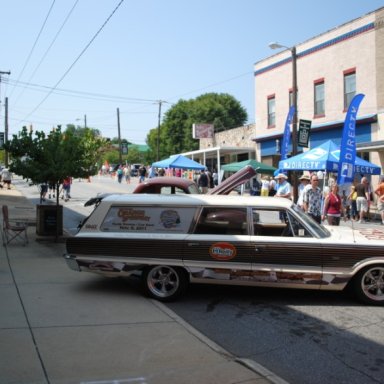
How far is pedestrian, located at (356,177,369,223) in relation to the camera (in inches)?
682

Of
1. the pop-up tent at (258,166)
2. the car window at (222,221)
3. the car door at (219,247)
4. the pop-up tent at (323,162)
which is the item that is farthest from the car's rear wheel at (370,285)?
the pop-up tent at (258,166)

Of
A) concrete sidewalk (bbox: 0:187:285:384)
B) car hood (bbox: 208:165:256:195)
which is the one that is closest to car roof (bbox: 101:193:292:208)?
concrete sidewalk (bbox: 0:187:285:384)

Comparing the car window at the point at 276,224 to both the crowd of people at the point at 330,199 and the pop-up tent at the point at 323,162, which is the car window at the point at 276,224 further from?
the pop-up tent at the point at 323,162

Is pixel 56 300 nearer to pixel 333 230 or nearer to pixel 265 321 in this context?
pixel 265 321

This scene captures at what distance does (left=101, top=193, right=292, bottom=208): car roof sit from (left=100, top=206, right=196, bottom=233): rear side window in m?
0.09

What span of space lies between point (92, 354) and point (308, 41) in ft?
80.2

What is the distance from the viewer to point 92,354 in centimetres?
489

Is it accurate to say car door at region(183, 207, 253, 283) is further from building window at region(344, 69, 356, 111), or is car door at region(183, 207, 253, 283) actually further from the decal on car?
building window at region(344, 69, 356, 111)

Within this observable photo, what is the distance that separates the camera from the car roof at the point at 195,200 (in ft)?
23.6

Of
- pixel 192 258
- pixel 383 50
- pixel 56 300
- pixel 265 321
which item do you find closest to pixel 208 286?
pixel 192 258

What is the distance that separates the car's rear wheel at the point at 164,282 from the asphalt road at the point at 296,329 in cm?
19

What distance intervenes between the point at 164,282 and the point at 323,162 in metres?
11.6

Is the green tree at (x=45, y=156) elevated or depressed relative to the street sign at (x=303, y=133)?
depressed

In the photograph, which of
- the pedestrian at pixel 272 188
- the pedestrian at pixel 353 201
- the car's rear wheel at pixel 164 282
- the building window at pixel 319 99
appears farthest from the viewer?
the building window at pixel 319 99
